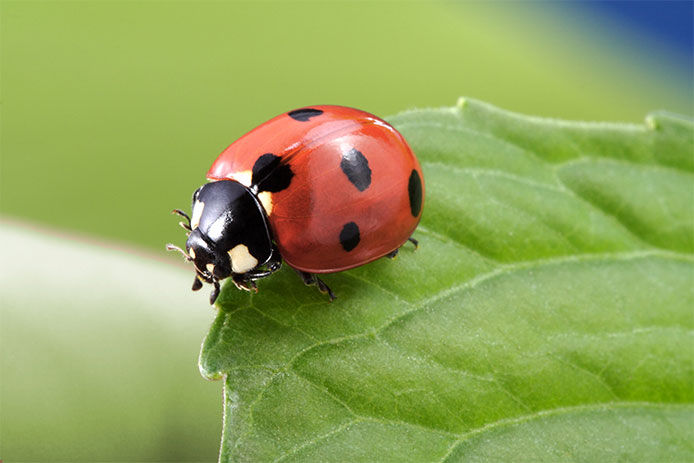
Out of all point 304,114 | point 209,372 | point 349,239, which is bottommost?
point 209,372

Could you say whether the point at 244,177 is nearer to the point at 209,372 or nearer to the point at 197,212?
the point at 197,212

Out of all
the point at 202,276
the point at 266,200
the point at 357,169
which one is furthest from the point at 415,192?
the point at 202,276

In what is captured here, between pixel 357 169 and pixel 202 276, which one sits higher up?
pixel 357 169

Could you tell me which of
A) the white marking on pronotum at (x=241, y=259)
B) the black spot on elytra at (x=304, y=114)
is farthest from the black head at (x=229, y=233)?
the black spot on elytra at (x=304, y=114)

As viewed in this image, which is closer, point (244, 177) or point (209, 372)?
point (209, 372)

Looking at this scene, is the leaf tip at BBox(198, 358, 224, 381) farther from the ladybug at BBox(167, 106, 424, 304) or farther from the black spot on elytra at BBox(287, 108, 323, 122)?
the black spot on elytra at BBox(287, 108, 323, 122)

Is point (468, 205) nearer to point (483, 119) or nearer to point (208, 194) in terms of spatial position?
point (483, 119)

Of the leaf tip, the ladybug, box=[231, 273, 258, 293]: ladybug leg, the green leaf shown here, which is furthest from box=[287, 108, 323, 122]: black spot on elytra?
the leaf tip

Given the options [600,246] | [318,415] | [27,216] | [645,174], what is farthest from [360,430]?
[27,216]
